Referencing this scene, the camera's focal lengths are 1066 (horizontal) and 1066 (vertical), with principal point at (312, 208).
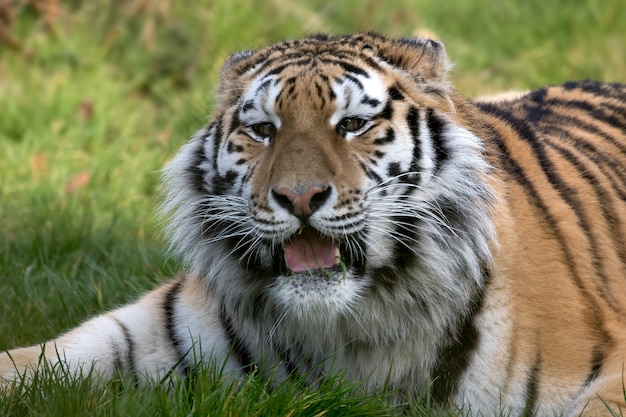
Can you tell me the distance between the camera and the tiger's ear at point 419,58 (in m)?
A: 3.07

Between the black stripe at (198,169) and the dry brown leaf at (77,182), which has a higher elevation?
the black stripe at (198,169)

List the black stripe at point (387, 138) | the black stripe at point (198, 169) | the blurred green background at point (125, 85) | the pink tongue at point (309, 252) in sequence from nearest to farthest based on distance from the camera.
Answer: the pink tongue at point (309, 252)
the black stripe at point (387, 138)
the black stripe at point (198, 169)
the blurred green background at point (125, 85)

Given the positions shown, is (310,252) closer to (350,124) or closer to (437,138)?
(350,124)

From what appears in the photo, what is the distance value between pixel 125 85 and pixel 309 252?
4.02 m

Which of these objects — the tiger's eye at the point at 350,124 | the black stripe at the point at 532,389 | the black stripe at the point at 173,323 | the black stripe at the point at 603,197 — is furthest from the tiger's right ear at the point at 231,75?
the black stripe at the point at 532,389


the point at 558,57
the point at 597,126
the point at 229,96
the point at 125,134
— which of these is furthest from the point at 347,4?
the point at 229,96

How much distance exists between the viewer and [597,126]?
390 cm

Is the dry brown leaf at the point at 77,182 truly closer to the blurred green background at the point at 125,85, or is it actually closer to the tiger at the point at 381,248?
the blurred green background at the point at 125,85

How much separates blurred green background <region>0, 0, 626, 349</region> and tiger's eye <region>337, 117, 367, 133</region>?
1251 millimetres

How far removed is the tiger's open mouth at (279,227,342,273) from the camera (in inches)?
110

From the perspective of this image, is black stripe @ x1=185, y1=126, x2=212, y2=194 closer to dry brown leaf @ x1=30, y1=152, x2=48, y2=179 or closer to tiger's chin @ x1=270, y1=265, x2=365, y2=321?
tiger's chin @ x1=270, y1=265, x2=365, y2=321

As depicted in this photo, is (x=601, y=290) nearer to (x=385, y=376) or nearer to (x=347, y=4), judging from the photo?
(x=385, y=376)

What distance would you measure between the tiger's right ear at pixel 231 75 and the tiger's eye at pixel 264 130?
24 centimetres

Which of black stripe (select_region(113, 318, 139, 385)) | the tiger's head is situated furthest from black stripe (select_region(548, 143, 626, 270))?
black stripe (select_region(113, 318, 139, 385))
